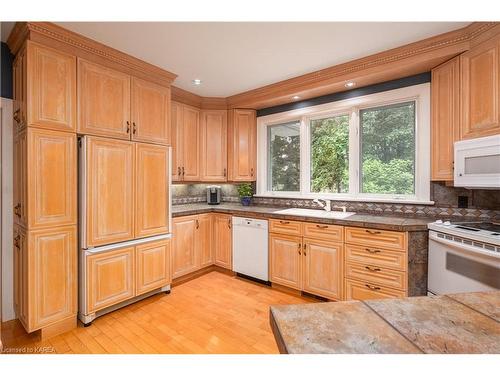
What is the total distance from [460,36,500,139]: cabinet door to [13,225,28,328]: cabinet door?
3.75 m

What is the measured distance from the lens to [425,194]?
8.51 ft

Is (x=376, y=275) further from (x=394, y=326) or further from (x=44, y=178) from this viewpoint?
(x=44, y=178)

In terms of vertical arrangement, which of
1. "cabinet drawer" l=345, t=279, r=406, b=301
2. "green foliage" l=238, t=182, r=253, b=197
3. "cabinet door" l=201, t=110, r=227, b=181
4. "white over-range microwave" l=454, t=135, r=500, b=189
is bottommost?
"cabinet drawer" l=345, t=279, r=406, b=301

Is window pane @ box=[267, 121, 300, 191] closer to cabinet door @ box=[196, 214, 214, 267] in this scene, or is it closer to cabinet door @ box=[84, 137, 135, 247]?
cabinet door @ box=[196, 214, 214, 267]

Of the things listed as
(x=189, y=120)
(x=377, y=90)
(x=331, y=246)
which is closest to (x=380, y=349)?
(x=331, y=246)

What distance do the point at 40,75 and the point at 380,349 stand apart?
2.67 metres

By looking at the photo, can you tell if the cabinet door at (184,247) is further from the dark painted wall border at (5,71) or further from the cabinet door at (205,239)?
the dark painted wall border at (5,71)

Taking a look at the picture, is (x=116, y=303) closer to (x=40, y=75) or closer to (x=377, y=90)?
(x=40, y=75)

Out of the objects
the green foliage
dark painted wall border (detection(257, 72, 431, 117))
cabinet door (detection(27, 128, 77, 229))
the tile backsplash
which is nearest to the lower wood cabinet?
cabinet door (detection(27, 128, 77, 229))

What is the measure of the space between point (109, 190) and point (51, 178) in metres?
0.45

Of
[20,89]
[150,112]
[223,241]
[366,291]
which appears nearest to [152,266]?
Answer: [223,241]

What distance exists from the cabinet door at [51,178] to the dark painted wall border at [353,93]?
2584 millimetres

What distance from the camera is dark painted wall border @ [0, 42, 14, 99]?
2.14m

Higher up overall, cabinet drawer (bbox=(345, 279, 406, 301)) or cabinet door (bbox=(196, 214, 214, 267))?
cabinet door (bbox=(196, 214, 214, 267))
